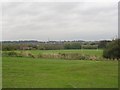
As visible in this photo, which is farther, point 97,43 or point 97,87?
point 97,43

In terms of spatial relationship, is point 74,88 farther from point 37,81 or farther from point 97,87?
point 37,81

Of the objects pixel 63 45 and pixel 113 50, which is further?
pixel 63 45

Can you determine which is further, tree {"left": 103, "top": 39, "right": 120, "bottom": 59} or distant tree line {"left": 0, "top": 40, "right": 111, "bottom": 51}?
distant tree line {"left": 0, "top": 40, "right": 111, "bottom": 51}

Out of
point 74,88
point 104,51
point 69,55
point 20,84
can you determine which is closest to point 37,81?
point 20,84

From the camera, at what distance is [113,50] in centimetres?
2447

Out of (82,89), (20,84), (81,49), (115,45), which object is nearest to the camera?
(82,89)

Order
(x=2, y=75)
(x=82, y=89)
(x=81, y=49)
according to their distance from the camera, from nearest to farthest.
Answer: (x=82, y=89)
(x=2, y=75)
(x=81, y=49)

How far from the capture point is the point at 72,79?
1055cm

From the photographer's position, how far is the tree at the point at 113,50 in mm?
23745

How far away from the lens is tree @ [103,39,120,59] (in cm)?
2375

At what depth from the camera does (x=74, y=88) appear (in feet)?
28.9

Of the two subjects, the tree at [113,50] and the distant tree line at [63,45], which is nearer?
the tree at [113,50]

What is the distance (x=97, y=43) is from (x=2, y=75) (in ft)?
64.1

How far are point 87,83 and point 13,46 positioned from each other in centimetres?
1836
